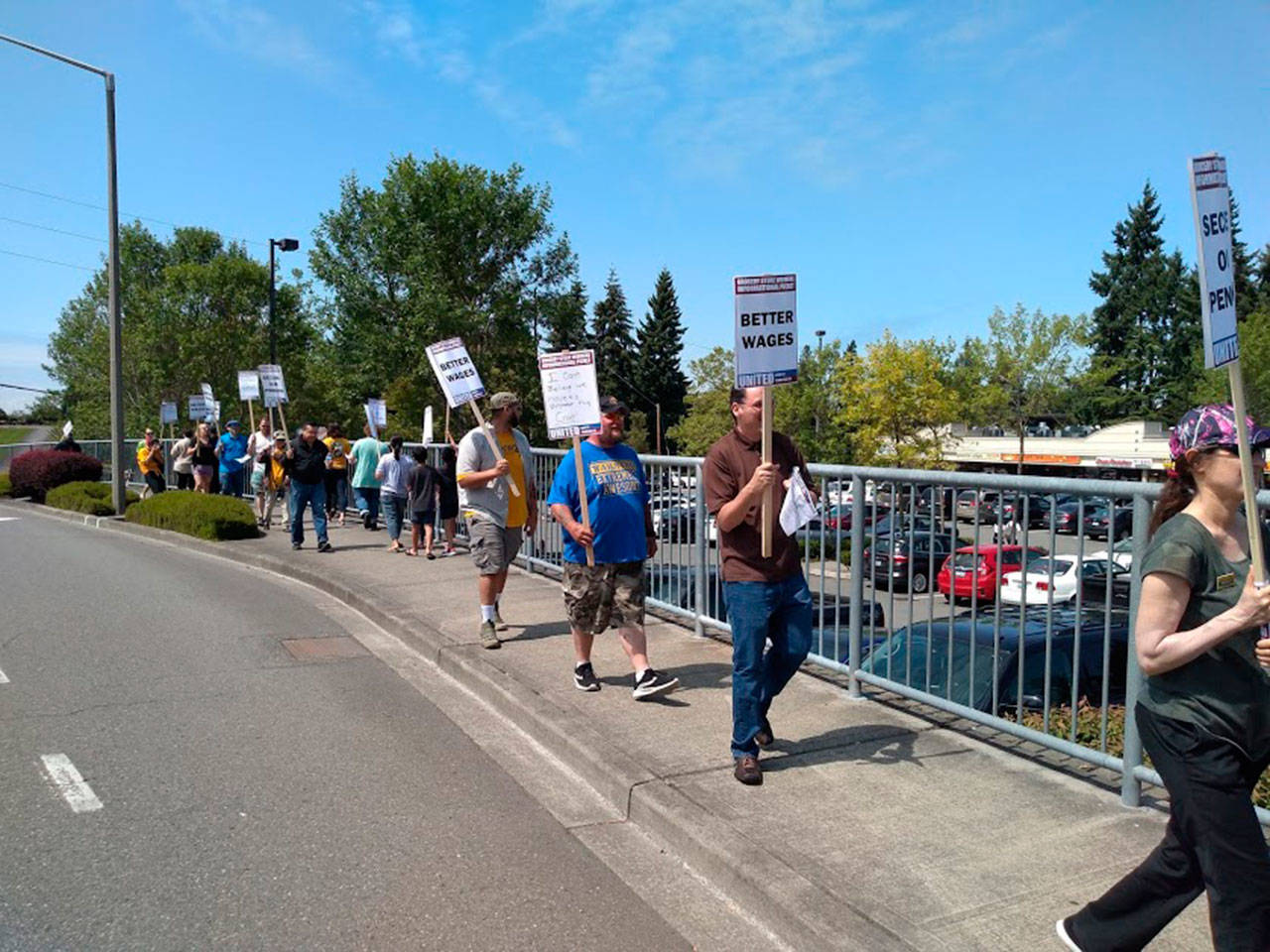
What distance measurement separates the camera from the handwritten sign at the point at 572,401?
6.62m

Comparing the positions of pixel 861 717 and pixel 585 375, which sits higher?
pixel 585 375

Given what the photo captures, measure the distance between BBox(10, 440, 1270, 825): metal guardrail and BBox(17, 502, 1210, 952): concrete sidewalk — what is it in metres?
0.24

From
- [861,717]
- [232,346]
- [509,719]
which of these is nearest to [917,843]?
[861,717]

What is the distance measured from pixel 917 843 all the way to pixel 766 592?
1.28 meters

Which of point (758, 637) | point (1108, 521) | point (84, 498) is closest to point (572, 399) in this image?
point (758, 637)

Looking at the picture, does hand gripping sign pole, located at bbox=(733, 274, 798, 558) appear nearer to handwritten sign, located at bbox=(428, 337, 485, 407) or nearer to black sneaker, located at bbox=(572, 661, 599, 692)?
black sneaker, located at bbox=(572, 661, 599, 692)

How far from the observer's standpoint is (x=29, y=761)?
17.9 feet

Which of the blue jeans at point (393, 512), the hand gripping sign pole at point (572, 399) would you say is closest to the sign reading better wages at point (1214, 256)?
the hand gripping sign pole at point (572, 399)

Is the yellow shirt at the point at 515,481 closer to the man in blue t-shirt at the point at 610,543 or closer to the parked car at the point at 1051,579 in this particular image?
the man in blue t-shirt at the point at 610,543

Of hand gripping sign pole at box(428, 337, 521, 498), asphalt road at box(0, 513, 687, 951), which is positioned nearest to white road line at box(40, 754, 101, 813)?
asphalt road at box(0, 513, 687, 951)

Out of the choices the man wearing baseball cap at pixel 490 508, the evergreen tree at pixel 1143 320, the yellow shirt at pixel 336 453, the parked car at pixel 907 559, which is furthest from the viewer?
the evergreen tree at pixel 1143 320

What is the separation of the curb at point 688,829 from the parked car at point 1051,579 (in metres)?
1.82

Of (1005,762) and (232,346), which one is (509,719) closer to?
(1005,762)

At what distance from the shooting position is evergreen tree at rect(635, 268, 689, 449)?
265ft
